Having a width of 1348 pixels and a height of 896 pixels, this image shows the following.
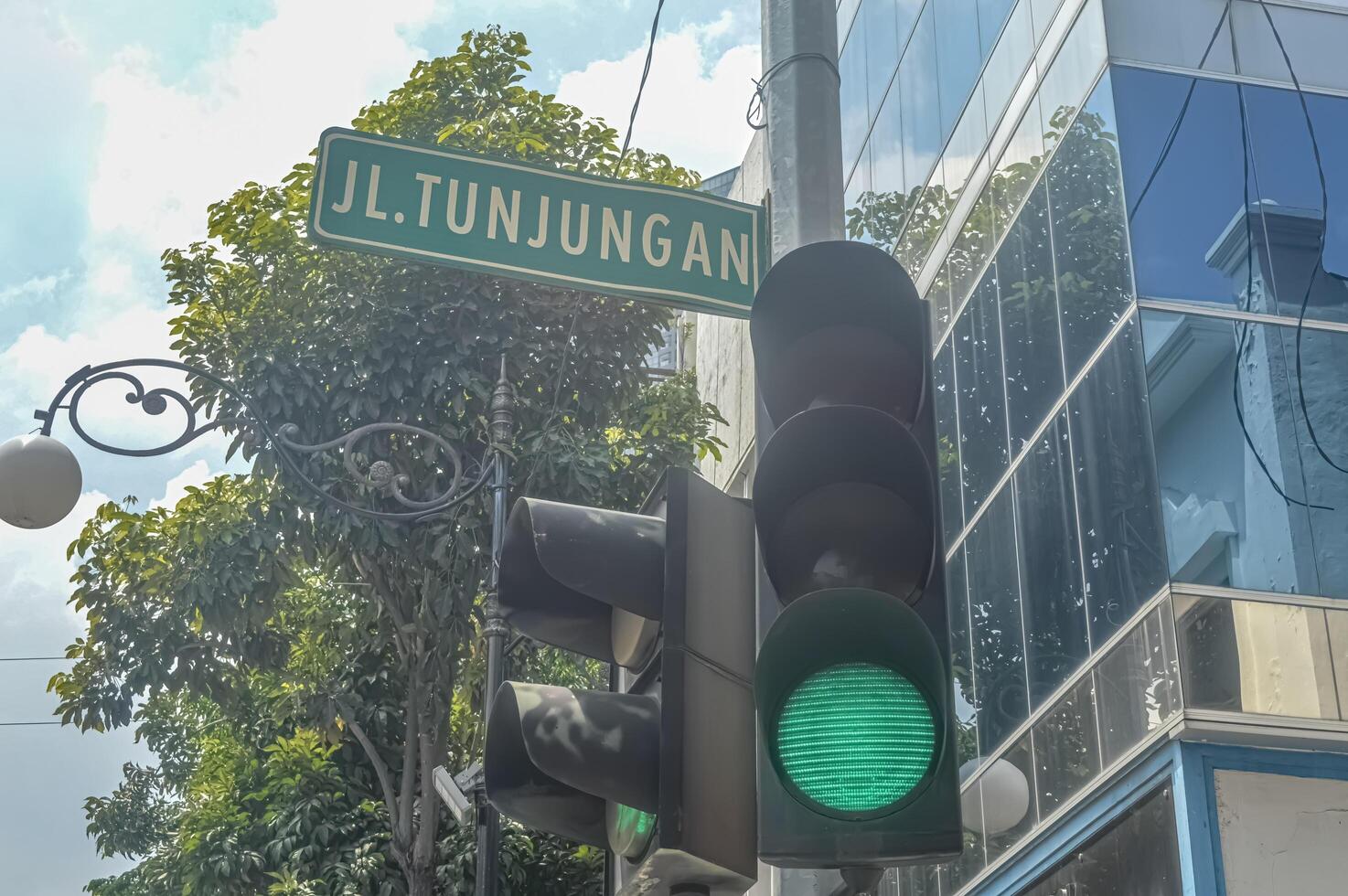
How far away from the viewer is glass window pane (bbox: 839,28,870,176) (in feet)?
50.1

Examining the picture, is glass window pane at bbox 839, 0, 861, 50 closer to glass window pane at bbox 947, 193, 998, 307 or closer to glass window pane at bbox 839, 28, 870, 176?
glass window pane at bbox 839, 28, 870, 176

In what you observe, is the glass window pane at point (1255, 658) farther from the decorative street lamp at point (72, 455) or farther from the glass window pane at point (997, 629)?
the decorative street lamp at point (72, 455)

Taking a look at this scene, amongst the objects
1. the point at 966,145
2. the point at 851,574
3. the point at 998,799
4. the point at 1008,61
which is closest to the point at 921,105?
the point at 966,145

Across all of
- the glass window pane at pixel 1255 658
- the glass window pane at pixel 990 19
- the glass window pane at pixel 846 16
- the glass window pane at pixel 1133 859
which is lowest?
the glass window pane at pixel 1133 859

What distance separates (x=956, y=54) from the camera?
12.1 metres

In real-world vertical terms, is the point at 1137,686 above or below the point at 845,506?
above

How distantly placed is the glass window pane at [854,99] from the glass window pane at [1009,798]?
732 cm

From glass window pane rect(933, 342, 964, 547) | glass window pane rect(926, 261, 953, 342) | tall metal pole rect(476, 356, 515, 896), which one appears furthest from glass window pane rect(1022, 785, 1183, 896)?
glass window pane rect(926, 261, 953, 342)

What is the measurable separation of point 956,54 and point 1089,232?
334 cm

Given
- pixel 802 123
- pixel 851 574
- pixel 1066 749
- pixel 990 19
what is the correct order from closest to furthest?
pixel 851 574 < pixel 802 123 < pixel 1066 749 < pixel 990 19

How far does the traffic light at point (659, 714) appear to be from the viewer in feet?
8.30

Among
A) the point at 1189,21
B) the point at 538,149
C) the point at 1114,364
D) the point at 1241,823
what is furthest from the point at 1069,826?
the point at 538,149

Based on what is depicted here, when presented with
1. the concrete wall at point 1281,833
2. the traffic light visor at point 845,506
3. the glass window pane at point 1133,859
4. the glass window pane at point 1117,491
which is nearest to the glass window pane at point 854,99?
the glass window pane at point 1117,491

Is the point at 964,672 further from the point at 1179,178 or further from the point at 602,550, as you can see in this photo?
the point at 602,550
